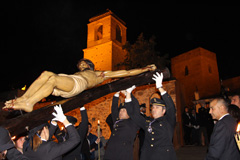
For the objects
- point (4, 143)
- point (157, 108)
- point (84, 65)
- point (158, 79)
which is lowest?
point (4, 143)

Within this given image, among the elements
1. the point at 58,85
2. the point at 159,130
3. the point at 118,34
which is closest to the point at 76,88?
the point at 58,85

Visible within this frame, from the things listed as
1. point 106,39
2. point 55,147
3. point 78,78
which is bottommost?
point 55,147

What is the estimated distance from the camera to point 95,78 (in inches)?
154

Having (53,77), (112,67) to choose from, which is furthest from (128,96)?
(112,67)

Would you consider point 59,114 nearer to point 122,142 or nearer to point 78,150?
point 122,142

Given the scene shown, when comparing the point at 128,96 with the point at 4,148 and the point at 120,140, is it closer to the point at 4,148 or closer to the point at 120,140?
the point at 120,140

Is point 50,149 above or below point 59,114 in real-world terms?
below

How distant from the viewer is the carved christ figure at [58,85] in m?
3.18

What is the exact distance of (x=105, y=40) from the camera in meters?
23.5

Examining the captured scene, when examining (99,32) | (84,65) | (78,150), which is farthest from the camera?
(99,32)

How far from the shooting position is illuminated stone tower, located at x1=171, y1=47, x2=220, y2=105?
98.3ft

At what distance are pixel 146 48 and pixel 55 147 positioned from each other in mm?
15006

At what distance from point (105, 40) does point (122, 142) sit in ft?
66.9

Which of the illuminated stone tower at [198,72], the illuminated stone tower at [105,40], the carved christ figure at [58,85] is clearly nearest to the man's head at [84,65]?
the carved christ figure at [58,85]
